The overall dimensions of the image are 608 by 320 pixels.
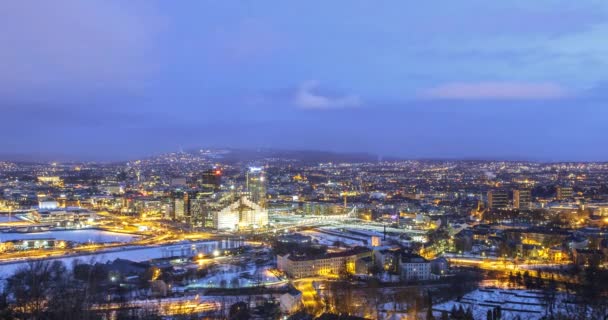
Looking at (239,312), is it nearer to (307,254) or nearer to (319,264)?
(319,264)

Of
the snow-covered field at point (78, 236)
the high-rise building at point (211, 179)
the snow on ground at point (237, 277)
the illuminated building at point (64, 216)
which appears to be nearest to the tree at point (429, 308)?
the snow on ground at point (237, 277)

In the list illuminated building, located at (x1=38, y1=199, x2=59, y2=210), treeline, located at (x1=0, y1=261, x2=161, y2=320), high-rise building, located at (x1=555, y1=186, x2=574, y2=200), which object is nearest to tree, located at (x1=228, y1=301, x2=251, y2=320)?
treeline, located at (x1=0, y1=261, x2=161, y2=320)

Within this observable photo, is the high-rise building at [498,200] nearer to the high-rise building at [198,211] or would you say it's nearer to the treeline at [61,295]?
the high-rise building at [198,211]

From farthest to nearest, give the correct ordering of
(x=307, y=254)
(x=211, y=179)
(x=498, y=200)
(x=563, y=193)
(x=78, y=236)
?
(x=211, y=179)
(x=563, y=193)
(x=498, y=200)
(x=78, y=236)
(x=307, y=254)

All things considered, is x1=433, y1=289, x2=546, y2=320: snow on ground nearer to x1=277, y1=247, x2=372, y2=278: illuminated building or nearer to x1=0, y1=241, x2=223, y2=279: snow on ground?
x1=277, y1=247, x2=372, y2=278: illuminated building

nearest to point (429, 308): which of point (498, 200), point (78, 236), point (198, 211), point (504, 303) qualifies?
point (504, 303)
